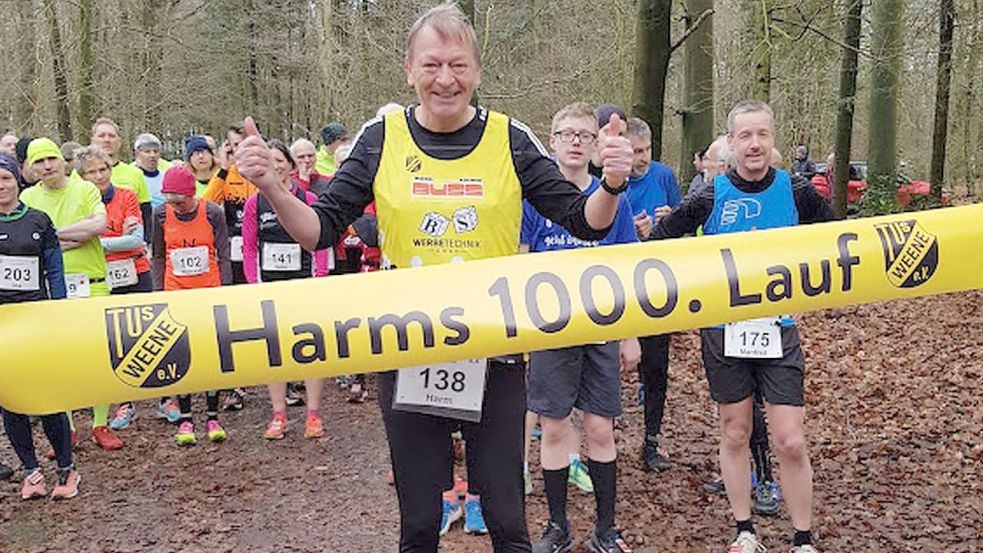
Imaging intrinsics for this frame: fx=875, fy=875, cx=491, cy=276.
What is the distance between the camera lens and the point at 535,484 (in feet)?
19.5

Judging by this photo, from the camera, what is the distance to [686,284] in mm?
3363

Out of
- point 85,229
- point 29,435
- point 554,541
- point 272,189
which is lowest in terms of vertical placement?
point 554,541

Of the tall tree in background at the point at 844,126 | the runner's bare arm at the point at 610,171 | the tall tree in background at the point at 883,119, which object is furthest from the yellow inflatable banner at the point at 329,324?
the tall tree in background at the point at 883,119

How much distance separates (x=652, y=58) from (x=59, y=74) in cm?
1460

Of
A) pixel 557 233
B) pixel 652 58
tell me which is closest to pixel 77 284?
pixel 557 233

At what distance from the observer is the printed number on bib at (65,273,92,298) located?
21.6ft

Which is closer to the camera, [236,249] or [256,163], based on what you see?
[256,163]

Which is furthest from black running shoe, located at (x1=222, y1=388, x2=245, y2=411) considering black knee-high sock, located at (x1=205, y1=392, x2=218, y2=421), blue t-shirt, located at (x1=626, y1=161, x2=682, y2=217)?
blue t-shirt, located at (x1=626, y1=161, x2=682, y2=217)

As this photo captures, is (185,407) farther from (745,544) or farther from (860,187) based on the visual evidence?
(860,187)

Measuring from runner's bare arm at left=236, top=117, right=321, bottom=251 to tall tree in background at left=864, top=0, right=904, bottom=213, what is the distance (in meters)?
14.7

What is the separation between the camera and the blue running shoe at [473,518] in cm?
516

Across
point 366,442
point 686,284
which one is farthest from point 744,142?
point 366,442

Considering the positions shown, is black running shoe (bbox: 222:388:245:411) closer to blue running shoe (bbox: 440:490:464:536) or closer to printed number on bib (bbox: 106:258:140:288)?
printed number on bib (bbox: 106:258:140:288)

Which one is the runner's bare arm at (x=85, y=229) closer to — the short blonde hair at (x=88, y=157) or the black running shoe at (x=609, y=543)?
the short blonde hair at (x=88, y=157)
